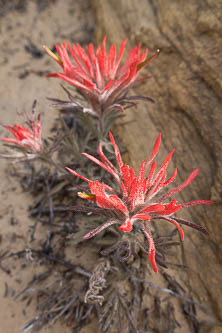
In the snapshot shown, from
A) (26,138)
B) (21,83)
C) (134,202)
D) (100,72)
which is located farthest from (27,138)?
(21,83)

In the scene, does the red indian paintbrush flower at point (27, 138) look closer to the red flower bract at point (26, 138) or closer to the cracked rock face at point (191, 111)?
the red flower bract at point (26, 138)

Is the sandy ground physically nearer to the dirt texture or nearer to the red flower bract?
the dirt texture

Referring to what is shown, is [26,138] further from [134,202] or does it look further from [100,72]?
[134,202]

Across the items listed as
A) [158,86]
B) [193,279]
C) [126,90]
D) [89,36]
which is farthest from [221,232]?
[89,36]

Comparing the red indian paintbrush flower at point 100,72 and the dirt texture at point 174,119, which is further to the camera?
the dirt texture at point 174,119

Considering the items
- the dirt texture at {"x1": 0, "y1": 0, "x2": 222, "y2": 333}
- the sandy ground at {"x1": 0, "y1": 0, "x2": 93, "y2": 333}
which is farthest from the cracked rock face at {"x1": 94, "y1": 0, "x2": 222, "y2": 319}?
the sandy ground at {"x1": 0, "y1": 0, "x2": 93, "y2": 333}

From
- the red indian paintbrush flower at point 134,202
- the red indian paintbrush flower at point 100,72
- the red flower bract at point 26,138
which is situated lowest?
the red indian paintbrush flower at point 134,202

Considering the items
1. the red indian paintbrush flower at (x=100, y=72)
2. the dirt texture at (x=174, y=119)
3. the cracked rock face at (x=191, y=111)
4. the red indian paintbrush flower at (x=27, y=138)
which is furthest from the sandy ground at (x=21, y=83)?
the cracked rock face at (x=191, y=111)
